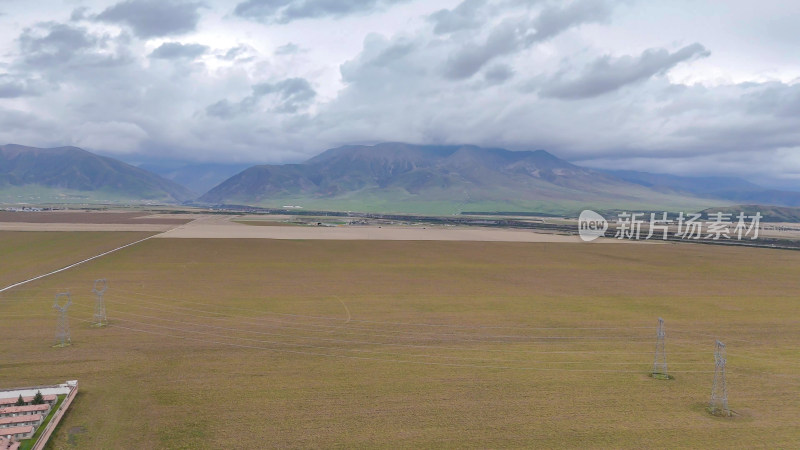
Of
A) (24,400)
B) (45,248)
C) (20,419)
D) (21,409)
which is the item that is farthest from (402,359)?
(45,248)

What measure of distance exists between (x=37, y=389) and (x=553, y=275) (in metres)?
61.0

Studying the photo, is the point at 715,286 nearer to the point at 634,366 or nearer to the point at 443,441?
the point at 634,366

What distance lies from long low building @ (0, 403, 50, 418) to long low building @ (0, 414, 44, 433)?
56 cm

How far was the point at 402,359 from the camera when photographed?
32.7m

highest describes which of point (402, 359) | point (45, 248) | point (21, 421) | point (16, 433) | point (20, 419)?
point (45, 248)

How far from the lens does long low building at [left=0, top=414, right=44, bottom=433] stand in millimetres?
21859

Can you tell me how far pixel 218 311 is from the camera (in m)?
44.5

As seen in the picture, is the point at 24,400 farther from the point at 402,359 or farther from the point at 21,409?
the point at 402,359

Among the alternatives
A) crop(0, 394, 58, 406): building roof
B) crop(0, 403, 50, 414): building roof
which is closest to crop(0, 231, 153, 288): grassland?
crop(0, 394, 58, 406): building roof

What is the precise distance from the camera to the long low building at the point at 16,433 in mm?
21188

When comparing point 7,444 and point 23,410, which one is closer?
point 7,444

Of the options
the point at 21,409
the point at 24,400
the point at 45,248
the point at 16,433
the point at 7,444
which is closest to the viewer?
the point at 7,444

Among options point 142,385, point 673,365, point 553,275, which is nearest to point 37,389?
point 142,385

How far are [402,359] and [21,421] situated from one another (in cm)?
2059
